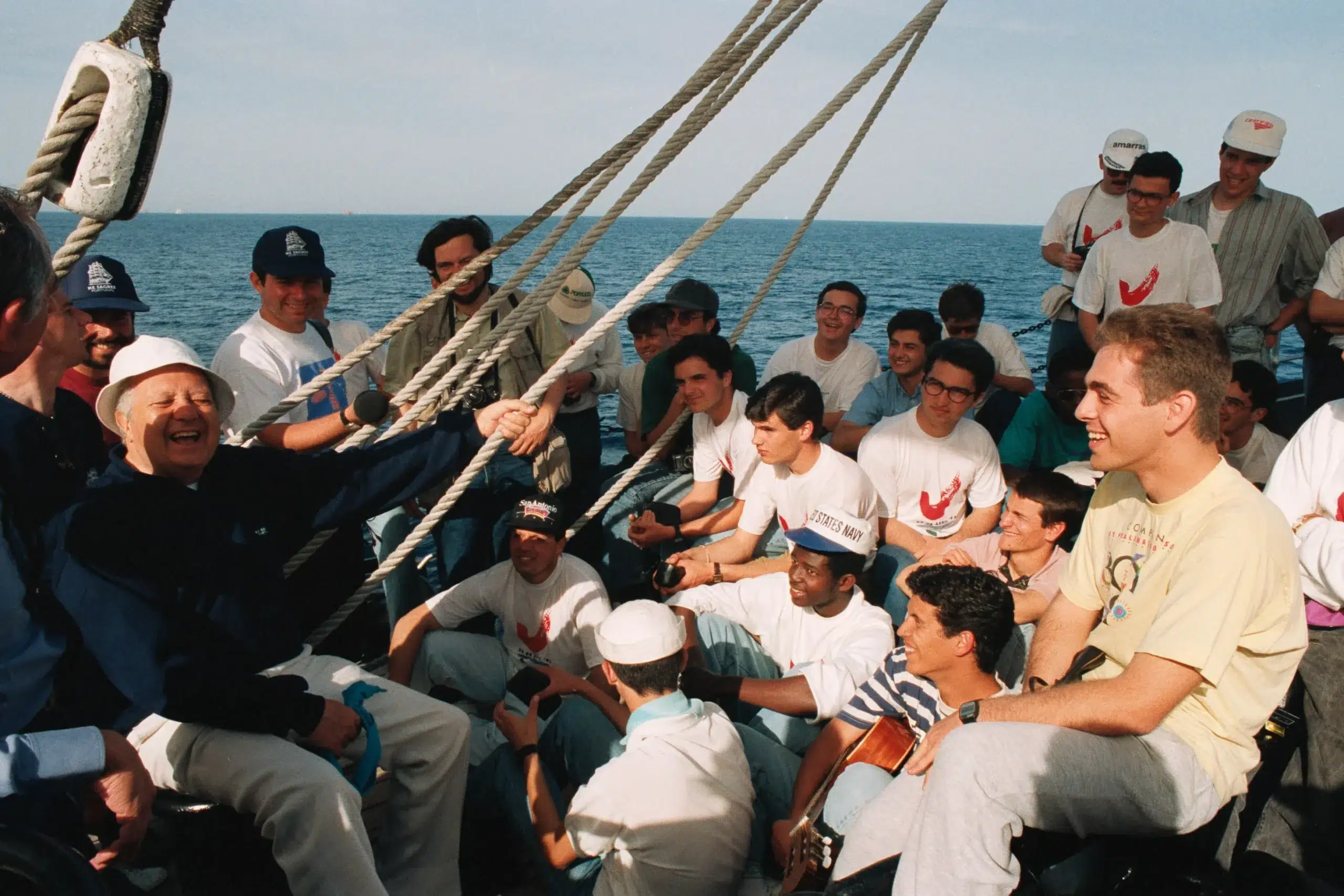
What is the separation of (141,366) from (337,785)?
44.4 inches

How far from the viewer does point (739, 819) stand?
101 inches

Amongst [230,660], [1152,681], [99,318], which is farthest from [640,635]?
[99,318]

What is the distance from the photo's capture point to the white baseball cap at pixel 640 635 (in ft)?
8.59

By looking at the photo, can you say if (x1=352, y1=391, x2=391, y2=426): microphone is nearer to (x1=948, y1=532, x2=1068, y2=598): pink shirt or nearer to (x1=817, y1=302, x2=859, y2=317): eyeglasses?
(x1=948, y1=532, x2=1068, y2=598): pink shirt

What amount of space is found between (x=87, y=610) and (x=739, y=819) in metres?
1.59

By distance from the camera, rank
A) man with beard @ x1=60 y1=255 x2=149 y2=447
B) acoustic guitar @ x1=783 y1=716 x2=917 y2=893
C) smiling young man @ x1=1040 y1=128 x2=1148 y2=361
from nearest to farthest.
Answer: acoustic guitar @ x1=783 y1=716 x2=917 y2=893 < man with beard @ x1=60 y1=255 x2=149 y2=447 < smiling young man @ x1=1040 y1=128 x2=1148 y2=361

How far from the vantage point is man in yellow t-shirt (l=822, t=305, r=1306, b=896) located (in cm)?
194

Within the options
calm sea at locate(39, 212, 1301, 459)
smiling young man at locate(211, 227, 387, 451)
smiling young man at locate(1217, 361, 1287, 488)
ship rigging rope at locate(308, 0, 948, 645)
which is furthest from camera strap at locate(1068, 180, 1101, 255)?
calm sea at locate(39, 212, 1301, 459)

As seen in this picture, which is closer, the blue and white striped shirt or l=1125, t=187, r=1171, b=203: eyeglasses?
the blue and white striped shirt

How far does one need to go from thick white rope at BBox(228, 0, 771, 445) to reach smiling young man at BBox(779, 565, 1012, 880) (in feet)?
4.88

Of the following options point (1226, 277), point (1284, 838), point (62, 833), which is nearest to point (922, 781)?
point (1284, 838)

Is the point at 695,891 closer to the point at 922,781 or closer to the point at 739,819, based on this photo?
the point at 739,819

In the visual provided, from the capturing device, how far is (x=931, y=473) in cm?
422

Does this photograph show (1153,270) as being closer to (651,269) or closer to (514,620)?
(514,620)
